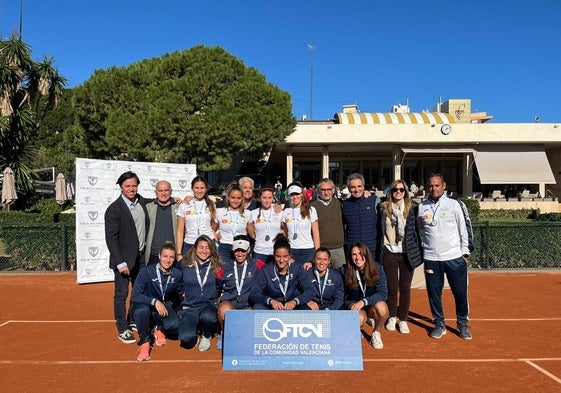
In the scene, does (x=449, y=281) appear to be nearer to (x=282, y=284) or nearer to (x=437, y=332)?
(x=437, y=332)

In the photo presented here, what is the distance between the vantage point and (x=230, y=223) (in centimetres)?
557

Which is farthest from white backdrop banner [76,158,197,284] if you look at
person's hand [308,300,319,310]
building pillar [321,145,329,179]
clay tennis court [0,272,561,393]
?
building pillar [321,145,329,179]

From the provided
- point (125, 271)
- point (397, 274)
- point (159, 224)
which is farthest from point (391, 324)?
point (125, 271)

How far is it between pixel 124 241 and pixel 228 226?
49.3 inches

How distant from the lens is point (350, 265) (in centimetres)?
516

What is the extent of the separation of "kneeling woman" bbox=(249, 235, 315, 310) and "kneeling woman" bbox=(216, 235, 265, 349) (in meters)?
0.09

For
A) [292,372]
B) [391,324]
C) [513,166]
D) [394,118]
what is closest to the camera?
[292,372]

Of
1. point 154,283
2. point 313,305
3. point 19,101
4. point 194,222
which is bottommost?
point 313,305

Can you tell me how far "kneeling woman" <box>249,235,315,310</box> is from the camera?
16.5 ft

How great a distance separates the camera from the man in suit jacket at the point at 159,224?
5.50 m

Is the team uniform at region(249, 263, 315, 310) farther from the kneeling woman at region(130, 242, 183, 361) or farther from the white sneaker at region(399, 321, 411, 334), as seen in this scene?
the white sneaker at region(399, 321, 411, 334)

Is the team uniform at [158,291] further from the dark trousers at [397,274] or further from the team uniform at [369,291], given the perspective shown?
the dark trousers at [397,274]

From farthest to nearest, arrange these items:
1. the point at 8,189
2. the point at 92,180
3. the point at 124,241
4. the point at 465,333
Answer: the point at 8,189 < the point at 92,180 < the point at 465,333 < the point at 124,241

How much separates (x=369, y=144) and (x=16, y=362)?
23915mm
